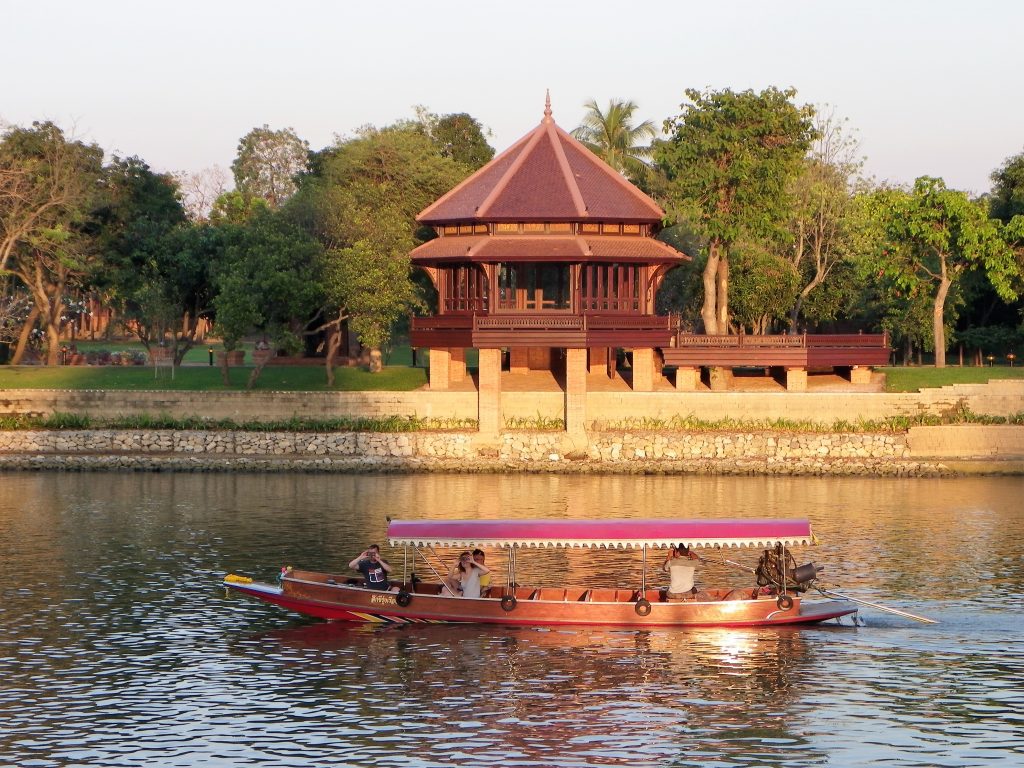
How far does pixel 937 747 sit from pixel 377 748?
902cm

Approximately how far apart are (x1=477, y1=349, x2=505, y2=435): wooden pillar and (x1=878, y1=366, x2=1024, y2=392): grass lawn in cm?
1750

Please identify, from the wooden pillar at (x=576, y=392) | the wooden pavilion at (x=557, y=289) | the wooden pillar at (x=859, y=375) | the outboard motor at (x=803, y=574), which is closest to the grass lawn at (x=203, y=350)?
the wooden pavilion at (x=557, y=289)

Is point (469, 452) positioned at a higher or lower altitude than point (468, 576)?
higher

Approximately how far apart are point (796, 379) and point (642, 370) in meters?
6.84

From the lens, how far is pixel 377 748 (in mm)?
24141

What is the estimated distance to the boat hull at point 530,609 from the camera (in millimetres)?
32500

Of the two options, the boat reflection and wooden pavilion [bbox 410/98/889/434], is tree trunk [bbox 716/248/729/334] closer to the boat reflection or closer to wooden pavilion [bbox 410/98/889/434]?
wooden pavilion [bbox 410/98/889/434]

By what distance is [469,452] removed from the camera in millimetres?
64312

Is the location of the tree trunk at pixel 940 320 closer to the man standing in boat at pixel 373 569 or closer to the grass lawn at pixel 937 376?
the grass lawn at pixel 937 376

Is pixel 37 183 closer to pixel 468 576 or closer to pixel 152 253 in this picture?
pixel 152 253

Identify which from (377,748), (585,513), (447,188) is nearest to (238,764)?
(377,748)

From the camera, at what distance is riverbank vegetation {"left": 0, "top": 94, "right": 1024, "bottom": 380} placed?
7081 cm

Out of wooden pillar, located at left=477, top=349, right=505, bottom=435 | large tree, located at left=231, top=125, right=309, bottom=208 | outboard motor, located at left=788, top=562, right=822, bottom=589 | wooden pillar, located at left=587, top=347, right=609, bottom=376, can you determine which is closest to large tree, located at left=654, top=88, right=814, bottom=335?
wooden pillar, located at left=587, top=347, right=609, bottom=376

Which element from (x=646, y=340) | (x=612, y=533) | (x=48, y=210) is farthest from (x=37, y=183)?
(x=612, y=533)
